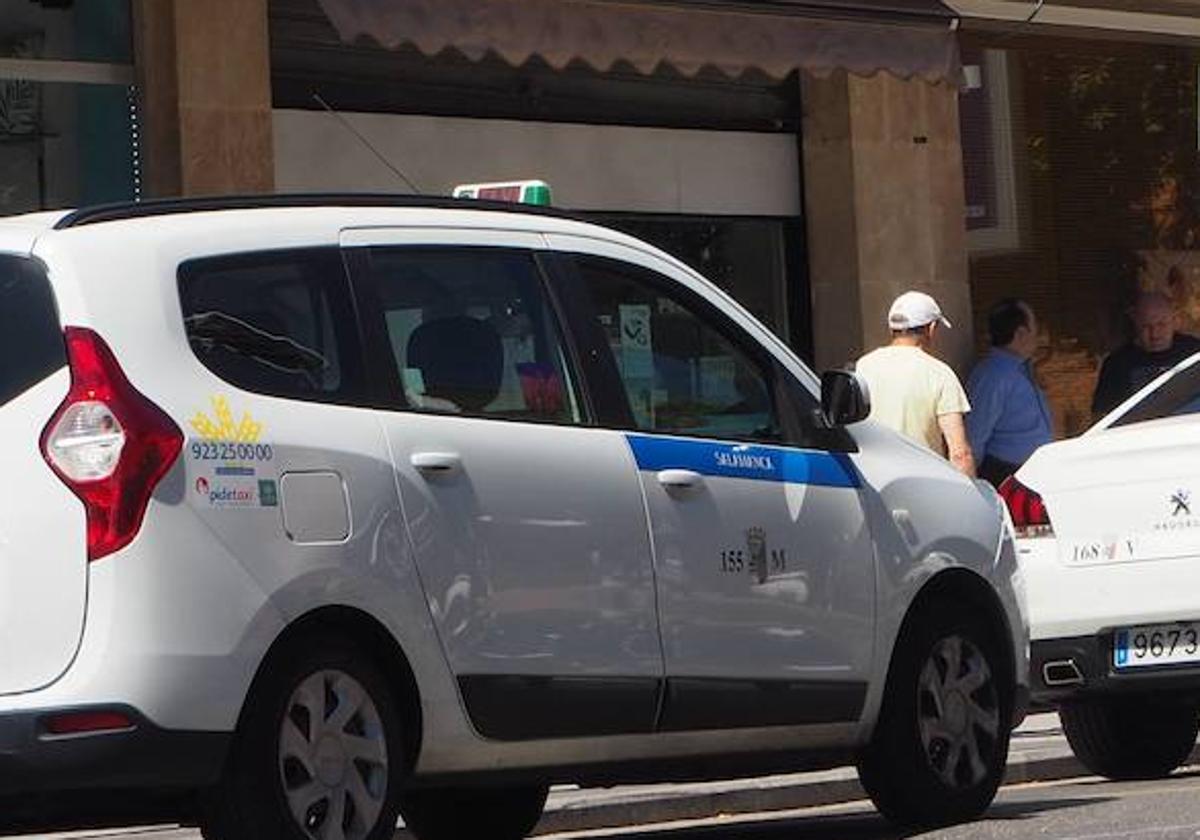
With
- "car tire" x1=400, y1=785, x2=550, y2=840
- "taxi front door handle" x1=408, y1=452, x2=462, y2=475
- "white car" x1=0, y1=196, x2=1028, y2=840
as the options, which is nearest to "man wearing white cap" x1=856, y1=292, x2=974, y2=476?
"white car" x1=0, y1=196, x2=1028, y2=840

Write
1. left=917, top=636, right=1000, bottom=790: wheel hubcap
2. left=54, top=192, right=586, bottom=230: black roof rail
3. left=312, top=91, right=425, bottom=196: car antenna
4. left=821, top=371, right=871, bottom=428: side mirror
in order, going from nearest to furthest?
left=54, top=192, right=586, bottom=230: black roof rail < left=821, top=371, right=871, bottom=428: side mirror < left=917, top=636, right=1000, bottom=790: wheel hubcap < left=312, top=91, right=425, bottom=196: car antenna

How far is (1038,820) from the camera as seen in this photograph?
957cm

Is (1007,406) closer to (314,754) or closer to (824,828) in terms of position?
(824,828)

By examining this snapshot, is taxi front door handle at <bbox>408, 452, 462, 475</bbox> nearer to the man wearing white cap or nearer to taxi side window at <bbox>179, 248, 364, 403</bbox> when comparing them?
taxi side window at <bbox>179, 248, 364, 403</bbox>

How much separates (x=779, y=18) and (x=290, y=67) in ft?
7.88

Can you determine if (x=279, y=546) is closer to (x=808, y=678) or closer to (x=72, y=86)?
(x=808, y=678)

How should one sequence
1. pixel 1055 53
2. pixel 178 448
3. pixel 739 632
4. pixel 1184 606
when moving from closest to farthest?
1. pixel 178 448
2. pixel 739 632
3. pixel 1184 606
4. pixel 1055 53

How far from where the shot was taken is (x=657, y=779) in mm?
8867

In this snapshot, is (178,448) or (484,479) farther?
(484,479)

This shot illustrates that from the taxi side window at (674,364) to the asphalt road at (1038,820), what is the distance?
1.32m

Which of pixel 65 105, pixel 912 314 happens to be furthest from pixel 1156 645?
pixel 65 105

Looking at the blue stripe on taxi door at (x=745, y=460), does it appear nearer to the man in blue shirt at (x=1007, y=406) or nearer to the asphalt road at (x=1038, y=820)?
the asphalt road at (x=1038, y=820)

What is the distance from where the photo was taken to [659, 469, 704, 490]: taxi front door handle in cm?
868

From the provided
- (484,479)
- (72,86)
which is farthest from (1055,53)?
(484,479)
